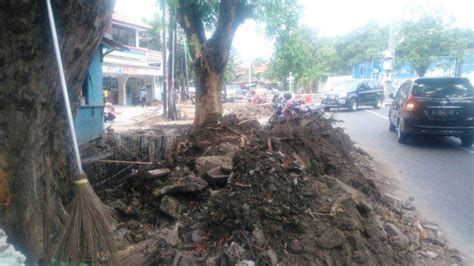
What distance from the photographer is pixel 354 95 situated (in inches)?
890

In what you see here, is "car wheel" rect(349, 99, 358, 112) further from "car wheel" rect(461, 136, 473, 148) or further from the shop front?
the shop front

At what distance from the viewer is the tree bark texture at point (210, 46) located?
10258 mm

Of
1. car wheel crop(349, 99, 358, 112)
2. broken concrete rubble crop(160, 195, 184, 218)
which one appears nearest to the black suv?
car wheel crop(349, 99, 358, 112)

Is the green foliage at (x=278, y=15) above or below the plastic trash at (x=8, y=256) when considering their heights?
above

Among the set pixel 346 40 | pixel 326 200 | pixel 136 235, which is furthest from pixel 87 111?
pixel 346 40

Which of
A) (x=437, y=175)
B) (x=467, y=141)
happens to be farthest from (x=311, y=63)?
(x=437, y=175)

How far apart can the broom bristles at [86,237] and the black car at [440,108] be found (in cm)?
917

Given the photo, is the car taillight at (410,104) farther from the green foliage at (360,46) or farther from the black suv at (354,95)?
the green foliage at (360,46)

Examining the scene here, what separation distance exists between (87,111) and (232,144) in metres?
5.80

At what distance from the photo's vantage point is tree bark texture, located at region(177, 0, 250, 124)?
1026 centimetres

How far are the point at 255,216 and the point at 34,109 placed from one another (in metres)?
2.13

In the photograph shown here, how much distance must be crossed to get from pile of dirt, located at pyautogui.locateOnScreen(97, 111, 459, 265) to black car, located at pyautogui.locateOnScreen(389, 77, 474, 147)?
4919 mm

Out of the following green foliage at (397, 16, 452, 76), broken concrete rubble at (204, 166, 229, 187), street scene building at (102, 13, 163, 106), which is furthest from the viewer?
street scene building at (102, 13, 163, 106)

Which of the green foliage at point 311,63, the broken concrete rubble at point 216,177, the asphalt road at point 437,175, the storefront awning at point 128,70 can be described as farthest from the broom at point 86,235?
the green foliage at point 311,63
